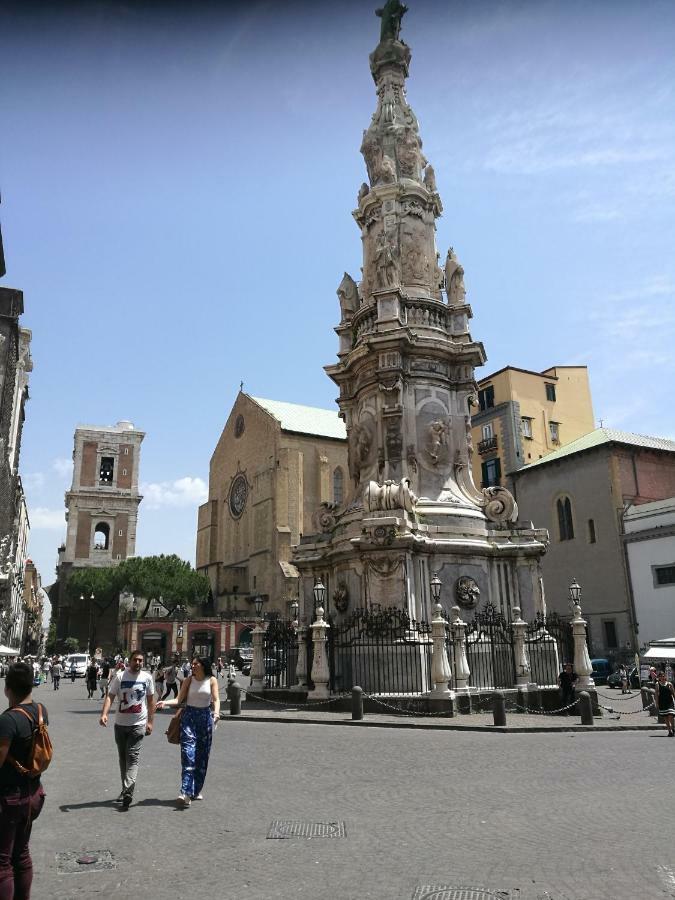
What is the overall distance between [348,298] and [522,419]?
84.3 ft

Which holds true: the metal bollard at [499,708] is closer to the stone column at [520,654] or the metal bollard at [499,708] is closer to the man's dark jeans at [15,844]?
the stone column at [520,654]

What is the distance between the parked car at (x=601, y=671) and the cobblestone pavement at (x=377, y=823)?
77.6ft

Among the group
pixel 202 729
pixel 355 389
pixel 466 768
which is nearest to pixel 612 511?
pixel 355 389

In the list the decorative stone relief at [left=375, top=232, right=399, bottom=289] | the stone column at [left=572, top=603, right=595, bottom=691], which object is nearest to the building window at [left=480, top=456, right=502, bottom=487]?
the decorative stone relief at [left=375, top=232, right=399, bottom=289]

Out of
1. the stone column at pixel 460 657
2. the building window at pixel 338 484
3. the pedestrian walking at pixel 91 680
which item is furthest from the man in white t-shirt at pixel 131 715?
the building window at pixel 338 484

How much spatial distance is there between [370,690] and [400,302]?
38.0ft

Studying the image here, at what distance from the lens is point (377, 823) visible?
6.86m

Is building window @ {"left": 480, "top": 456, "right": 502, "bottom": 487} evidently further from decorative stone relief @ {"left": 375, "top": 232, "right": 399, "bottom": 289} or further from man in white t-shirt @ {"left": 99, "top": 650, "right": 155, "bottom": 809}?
man in white t-shirt @ {"left": 99, "top": 650, "right": 155, "bottom": 809}

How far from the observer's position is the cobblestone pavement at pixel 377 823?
5.17 m

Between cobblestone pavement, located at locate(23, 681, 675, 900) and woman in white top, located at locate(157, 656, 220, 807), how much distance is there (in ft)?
0.96

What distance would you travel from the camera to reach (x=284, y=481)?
62.6 metres

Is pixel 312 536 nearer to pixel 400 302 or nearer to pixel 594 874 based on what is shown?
pixel 400 302

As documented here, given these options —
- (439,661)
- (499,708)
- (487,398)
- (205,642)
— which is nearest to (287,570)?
(205,642)

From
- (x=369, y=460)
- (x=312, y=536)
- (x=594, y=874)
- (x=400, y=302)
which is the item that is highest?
(x=400, y=302)
